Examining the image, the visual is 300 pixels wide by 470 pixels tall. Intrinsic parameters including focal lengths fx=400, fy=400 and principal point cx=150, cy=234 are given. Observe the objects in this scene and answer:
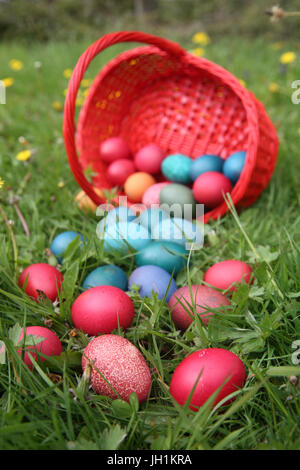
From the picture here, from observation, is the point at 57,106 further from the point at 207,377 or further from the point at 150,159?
the point at 207,377

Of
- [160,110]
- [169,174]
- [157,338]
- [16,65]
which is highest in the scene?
[16,65]

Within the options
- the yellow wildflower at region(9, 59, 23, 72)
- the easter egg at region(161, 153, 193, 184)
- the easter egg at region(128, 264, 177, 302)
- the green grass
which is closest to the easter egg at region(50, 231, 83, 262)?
the green grass

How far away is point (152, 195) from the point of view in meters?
1.83

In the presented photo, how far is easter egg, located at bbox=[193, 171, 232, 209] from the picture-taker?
1.68m

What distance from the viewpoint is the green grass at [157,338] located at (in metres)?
0.85

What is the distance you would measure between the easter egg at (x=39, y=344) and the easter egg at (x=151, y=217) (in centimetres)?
65

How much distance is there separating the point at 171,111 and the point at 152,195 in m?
0.59

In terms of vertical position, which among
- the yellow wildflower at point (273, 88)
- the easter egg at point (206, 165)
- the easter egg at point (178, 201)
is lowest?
the easter egg at point (178, 201)

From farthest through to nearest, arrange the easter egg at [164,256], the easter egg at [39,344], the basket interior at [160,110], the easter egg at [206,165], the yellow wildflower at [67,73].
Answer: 1. the yellow wildflower at [67,73]
2. the basket interior at [160,110]
3. the easter egg at [206,165]
4. the easter egg at [164,256]
5. the easter egg at [39,344]

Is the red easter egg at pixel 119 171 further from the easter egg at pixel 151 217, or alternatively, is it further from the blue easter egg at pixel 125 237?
the blue easter egg at pixel 125 237

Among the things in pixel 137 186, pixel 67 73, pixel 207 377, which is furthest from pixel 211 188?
pixel 67 73

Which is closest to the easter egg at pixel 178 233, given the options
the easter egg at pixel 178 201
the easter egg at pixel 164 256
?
the easter egg at pixel 164 256

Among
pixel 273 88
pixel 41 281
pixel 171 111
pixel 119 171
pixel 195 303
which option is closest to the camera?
pixel 195 303

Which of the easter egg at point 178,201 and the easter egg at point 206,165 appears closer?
the easter egg at point 178,201
